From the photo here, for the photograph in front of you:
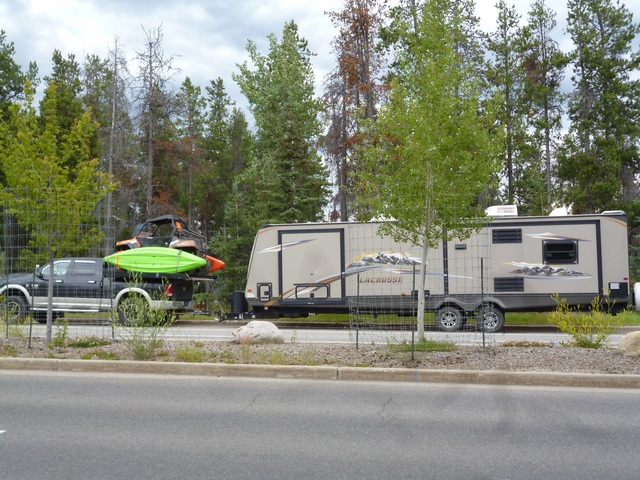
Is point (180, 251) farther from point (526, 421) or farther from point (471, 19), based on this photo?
point (471, 19)

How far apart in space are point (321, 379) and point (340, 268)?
8590mm

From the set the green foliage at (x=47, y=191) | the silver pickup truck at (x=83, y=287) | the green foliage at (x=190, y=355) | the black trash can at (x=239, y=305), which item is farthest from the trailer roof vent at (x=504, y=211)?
the green foliage at (x=47, y=191)

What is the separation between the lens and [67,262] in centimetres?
1716

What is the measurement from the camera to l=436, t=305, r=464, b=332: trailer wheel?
52.7ft

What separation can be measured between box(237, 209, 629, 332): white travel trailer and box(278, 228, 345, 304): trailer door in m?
0.04

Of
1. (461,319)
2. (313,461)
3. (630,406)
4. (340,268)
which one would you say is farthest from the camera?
(340,268)

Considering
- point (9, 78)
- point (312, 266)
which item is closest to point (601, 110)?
point (312, 266)

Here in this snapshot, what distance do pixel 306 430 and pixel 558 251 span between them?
→ 39.3 ft

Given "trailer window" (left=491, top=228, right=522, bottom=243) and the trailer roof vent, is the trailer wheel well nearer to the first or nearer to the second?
"trailer window" (left=491, top=228, right=522, bottom=243)

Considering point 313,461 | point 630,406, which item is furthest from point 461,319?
point 313,461

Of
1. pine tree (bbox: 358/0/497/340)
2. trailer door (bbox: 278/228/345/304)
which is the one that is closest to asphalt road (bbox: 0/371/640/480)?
pine tree (bbox: 358/0/497/340)

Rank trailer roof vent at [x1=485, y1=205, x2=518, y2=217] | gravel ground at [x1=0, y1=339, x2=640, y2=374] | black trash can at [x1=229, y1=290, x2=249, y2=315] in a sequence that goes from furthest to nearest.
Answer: black trash can at [x1=229, y1=290, x2=249, y2=315] → trailer roof vent at [x1=485, y1=205, x2=518, y2=217] → gravel ground at [x1=0, y1=339, x2=640, y2=374]

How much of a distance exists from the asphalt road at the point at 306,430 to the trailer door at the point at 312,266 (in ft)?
28.6

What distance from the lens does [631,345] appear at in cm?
944
